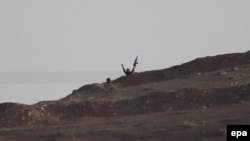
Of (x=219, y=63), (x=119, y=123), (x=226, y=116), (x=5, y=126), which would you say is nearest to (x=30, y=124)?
(x=5, y=126)

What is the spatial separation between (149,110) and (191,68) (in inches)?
487

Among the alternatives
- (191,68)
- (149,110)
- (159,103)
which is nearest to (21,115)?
(149,110)

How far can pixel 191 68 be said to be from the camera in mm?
41156

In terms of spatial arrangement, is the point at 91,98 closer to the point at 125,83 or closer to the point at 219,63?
the point at 125,83

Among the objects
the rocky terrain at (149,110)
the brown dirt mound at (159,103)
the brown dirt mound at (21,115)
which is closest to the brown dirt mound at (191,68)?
the rocky terrain at (149,110)

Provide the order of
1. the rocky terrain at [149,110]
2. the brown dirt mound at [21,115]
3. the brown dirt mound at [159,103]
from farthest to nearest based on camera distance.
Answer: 1. the brown dirt mound at [21,115]
2. the brown dirt mound at [159,103]
3. the rocky terrain at [149,110]

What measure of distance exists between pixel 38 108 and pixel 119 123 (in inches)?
218

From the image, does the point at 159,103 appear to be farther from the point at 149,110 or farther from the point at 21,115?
the point at 21,115

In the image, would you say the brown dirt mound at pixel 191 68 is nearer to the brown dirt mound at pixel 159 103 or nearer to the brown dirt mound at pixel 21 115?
the brown dirt mound at pixel 159 103

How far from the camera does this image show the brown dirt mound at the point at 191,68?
132 feet

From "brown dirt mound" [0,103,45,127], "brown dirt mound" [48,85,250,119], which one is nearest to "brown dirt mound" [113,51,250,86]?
"brown dirt mound" [48,85,250,119]

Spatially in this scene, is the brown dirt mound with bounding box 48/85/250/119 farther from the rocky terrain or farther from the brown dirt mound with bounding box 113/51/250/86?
the brown dirt mound with bounding box 113/51/250/86

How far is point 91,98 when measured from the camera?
34094mm

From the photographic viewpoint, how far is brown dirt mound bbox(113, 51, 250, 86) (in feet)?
132
